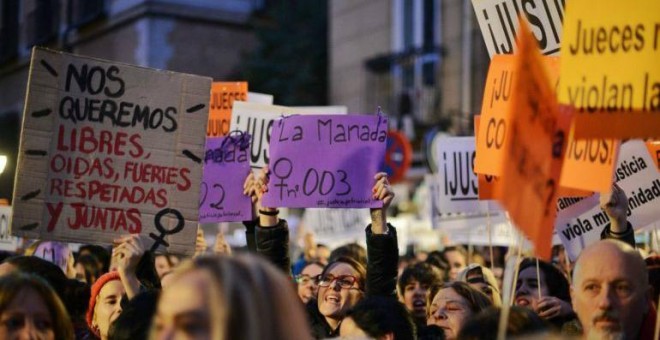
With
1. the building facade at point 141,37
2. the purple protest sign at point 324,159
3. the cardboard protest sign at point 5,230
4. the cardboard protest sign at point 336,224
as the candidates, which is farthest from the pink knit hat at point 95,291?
the building facade at point 141,37

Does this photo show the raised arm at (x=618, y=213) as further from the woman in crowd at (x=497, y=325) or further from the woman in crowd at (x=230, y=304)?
the woman in crowd at (x=230, y=304)

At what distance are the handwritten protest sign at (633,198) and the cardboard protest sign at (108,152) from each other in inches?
91.7

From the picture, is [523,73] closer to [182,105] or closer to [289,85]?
[182,105]

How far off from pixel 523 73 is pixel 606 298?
82 centimetres

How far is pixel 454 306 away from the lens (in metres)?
4.95

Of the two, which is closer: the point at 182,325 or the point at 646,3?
the point at 182,325

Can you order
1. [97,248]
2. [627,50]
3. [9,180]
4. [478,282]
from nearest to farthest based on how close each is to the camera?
[627,50] → [478,282] → [97,248] → [9,180]

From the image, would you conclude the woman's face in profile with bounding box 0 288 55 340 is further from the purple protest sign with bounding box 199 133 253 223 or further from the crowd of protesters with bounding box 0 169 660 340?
the purple protest sign with bounding box 199 133 253 223

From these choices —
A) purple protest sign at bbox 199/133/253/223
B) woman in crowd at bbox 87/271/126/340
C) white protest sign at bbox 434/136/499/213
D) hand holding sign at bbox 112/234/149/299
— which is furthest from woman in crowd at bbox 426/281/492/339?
white protest sign at bbox 434/136/499/213

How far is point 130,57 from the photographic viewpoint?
2433 centimetres

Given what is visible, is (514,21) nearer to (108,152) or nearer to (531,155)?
(108,152)

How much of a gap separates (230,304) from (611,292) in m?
1.77

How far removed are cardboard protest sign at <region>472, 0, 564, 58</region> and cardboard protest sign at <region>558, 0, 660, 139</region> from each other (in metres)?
1.65

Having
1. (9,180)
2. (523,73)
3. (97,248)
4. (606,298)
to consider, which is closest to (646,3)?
(523,73)
